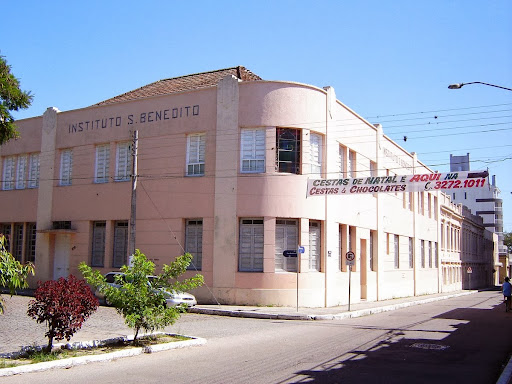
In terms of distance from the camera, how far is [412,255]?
121ft

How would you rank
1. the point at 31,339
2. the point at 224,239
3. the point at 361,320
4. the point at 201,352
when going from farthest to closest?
the point at 224,239 < the point at 361,320 < the point at 31,339 < the point at 201,352

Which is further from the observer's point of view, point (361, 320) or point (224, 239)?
point (224, 239)

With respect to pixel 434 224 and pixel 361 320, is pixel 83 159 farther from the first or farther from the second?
pixel 434 224

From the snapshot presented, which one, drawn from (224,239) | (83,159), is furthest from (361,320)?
(83,159)

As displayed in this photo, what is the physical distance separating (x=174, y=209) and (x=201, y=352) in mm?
12530

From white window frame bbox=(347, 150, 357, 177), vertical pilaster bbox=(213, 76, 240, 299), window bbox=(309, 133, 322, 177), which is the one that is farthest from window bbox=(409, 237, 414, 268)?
vertical pilaster bbox=(213, 76, 240, 299)

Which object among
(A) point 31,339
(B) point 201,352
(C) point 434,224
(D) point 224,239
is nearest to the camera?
(B) point 201,352

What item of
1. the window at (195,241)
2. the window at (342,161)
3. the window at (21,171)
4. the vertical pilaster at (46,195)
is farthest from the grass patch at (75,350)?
the window at (21,171)

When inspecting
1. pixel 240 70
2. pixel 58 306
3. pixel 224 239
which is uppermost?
pixel 240 70

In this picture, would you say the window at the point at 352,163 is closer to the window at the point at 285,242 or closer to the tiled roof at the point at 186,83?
the window at the point at 285,242

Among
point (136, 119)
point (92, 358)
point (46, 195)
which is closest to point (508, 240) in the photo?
point (136, 119)

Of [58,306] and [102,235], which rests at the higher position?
[102,235]

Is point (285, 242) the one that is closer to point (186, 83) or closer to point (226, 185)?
point (226, 185)

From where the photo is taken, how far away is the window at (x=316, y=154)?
75.7 ft
